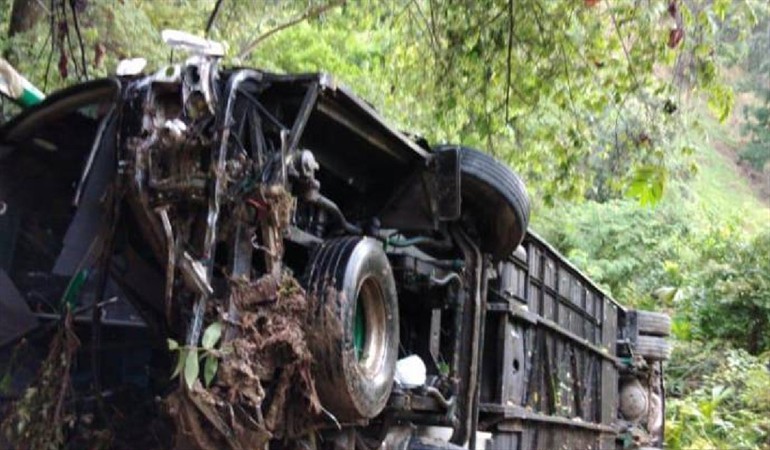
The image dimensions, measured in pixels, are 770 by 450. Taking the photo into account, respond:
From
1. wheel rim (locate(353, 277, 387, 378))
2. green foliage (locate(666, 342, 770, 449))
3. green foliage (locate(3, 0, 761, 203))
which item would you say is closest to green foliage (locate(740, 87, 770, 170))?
green foliage (locate(666, 342, 770, 449))

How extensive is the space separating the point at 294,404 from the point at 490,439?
2720mm

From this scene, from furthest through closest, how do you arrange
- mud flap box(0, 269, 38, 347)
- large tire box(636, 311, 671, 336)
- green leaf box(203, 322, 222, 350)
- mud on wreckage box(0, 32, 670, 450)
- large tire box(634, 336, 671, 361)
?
large tire box(636, 311, 671, 336), large tire box(634, 336, 671, 361), mud flap box(0, 269, 38, 347), mud on wreckage box(0, 32, 670, 450), green leaf box(203, 322, 222, 350)

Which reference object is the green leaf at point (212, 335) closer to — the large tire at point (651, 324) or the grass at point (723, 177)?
the large tire at point (651, 324)

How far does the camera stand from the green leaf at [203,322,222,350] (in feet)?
12.2

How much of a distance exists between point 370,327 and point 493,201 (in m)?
1.52

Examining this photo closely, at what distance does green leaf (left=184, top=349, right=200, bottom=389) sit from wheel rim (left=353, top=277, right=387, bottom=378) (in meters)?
1.11

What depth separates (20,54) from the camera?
9.02 m

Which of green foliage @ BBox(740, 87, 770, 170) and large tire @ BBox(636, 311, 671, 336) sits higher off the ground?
green foliage @ BBox(740, 87, 770, 170)

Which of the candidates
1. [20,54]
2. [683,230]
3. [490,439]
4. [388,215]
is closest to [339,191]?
[388,215]

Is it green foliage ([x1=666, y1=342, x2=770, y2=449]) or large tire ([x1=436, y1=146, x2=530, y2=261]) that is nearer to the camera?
large tire ([x1=436, y1=146, x2=530, y2=261])

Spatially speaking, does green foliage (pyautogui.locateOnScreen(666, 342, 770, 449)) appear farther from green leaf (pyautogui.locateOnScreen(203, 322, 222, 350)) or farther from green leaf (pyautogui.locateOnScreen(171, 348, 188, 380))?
green leaf (pyautogui.locateOnScreen(171, 348, 188, 380))

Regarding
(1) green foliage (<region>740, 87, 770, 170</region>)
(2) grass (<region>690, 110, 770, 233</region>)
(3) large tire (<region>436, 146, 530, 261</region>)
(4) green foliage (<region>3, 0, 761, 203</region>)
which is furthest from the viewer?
(1) green foliage (<region>740, 87, 770, 170</region>)

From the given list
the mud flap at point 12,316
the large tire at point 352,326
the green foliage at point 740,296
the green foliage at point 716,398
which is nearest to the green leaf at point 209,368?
the large tire at point 352,326

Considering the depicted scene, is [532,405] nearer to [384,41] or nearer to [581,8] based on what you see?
[581,8]
